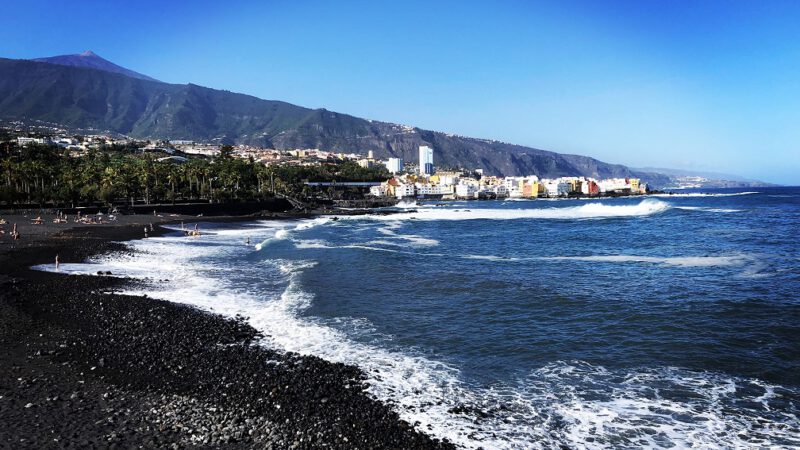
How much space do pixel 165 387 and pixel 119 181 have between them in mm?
67137

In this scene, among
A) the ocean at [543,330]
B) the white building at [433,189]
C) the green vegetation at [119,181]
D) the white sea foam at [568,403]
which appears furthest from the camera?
the white building at [433,189]

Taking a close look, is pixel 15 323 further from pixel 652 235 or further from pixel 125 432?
pixel 652 235

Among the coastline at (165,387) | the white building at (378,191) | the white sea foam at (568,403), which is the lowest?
the white sea foam at (568,403)

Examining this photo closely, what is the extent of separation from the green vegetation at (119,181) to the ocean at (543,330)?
3930cm

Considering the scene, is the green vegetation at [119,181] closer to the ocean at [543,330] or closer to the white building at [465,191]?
the ocean at [543,330]

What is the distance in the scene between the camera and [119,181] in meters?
67.1

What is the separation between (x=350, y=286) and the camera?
21000mm

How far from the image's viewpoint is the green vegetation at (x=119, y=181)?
6084cm

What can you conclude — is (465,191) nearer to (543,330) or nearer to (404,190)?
(404,190)

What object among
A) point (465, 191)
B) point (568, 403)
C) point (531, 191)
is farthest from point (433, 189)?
point (568, 403)

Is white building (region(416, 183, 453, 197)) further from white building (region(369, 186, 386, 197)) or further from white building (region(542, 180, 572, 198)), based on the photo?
white building (region(542, 180, 572, 198))

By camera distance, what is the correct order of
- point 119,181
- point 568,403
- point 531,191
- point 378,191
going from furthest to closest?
point 531,191
point 378,191
point 119,181
point 568,403

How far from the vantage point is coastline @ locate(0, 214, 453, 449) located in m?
7.75

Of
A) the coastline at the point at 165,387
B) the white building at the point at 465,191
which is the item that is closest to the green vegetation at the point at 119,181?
the coastline at the point at 165,387
